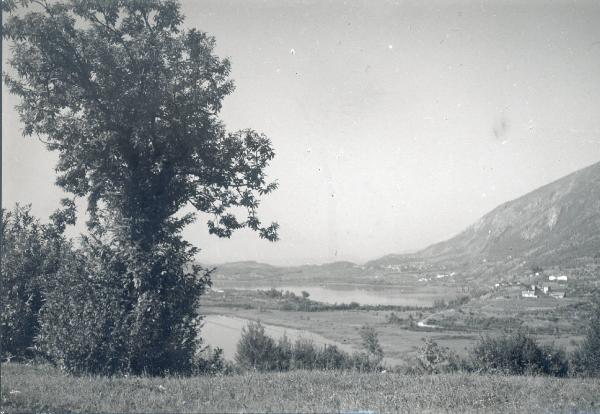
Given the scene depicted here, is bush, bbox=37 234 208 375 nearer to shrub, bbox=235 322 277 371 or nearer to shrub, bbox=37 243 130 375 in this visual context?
shrub, bbox=37 243 130 375

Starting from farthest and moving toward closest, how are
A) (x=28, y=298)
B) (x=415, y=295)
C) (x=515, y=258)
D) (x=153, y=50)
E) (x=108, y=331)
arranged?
1. (x=515, y=258)
2. (x=415, y=295)
3. (x=28, y=298)
4. (x=153, y=50)
5. (x=108, y=331)

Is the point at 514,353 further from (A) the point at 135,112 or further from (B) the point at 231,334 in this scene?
(B) the point at 231,334

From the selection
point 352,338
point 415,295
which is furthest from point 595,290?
point 415,295

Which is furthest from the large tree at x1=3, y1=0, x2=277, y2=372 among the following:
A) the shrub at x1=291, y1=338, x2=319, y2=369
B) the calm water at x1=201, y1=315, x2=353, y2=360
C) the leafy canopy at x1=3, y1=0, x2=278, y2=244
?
the calm water at x1=201, y1=315, x2=353, y2=360

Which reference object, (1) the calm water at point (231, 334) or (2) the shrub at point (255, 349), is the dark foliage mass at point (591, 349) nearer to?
(2) the shrub at point (255, 349)

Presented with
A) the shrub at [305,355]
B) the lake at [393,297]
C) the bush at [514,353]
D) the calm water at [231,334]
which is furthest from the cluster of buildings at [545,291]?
the bush at [514,353]

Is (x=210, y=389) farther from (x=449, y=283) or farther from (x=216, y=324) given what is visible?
(x=449, y=283)
